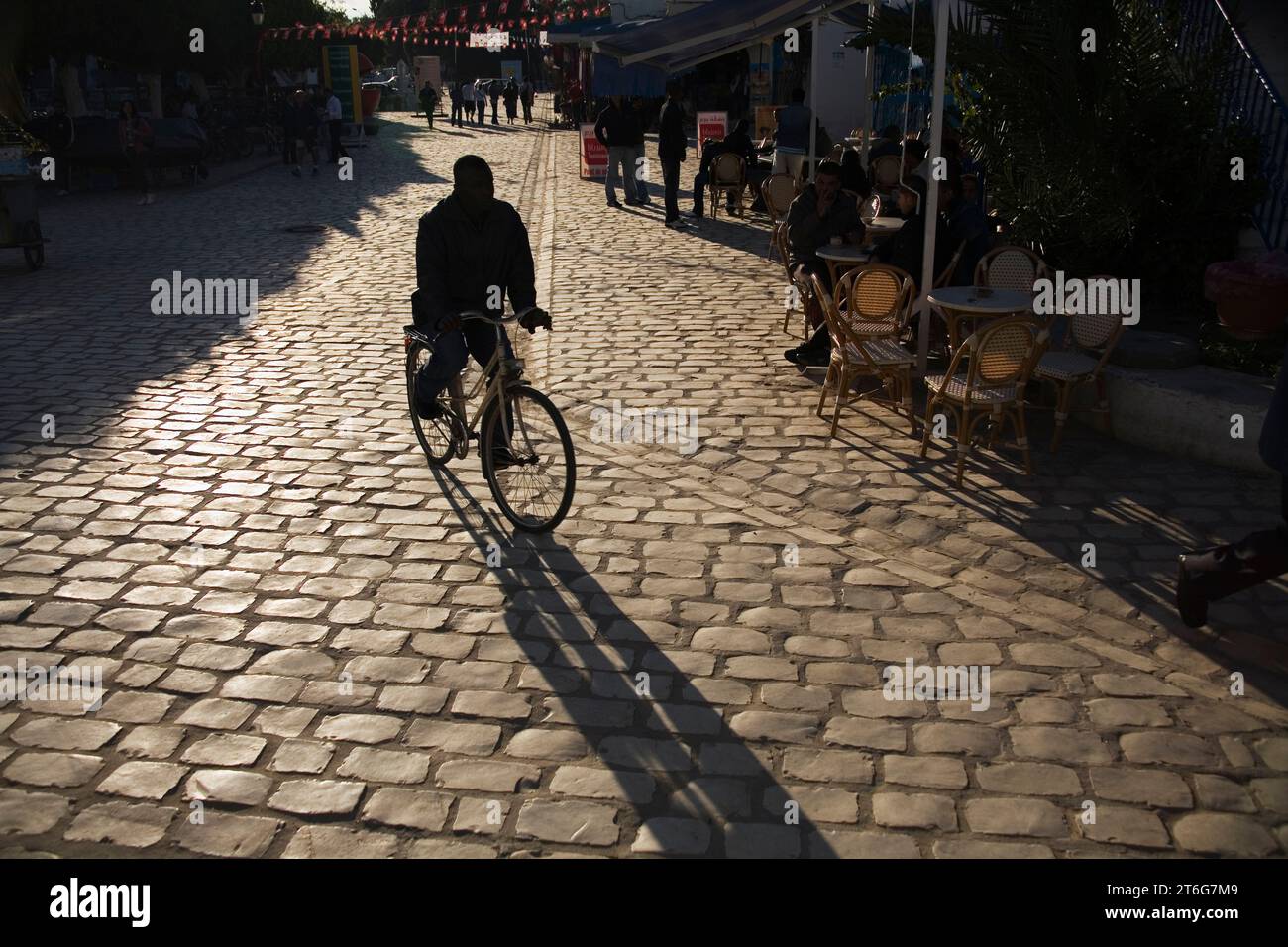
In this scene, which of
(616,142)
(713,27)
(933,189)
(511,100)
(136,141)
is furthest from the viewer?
(511,100)

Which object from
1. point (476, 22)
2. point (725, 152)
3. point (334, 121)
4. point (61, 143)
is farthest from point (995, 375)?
point (476, 22)

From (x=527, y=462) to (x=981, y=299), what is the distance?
11.3ft

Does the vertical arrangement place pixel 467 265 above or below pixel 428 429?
above

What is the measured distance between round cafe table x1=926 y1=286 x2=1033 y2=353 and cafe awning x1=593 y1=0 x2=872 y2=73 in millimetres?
5790

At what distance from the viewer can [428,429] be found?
22.7ft

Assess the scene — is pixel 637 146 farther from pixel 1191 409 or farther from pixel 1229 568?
pixel 1229 568

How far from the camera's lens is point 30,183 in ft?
43.7

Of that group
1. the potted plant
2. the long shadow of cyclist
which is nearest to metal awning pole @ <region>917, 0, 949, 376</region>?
the potted plant

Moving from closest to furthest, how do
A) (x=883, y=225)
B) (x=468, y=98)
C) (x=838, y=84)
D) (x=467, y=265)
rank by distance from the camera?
(x=467, y=265) < (x=883, y=225) < (x=838, y=84) < (x=468, y=98)

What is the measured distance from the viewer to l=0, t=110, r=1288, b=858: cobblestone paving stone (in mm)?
3625

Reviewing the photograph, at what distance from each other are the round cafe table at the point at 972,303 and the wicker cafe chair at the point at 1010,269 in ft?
1.44

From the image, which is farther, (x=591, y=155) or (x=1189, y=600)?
(x=591, y=155)

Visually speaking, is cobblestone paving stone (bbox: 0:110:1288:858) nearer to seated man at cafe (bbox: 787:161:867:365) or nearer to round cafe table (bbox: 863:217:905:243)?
seated man at cafe (bbox: 787:161:867:365)
